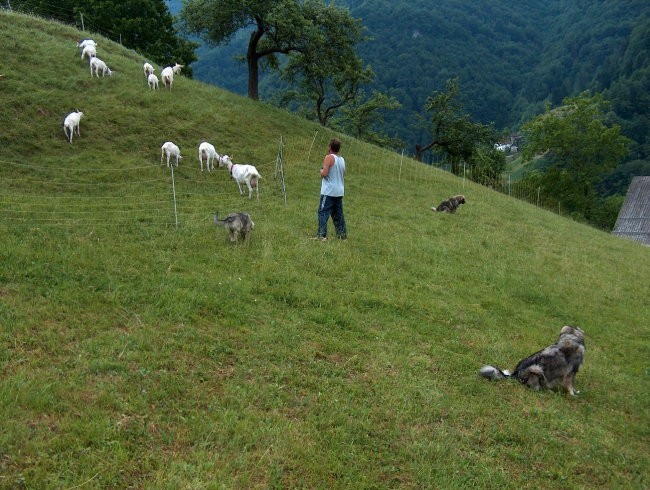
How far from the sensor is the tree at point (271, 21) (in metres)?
23.3

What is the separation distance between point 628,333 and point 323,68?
19.0m

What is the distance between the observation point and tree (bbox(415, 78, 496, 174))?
138 ft

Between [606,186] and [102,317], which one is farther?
[606,186]

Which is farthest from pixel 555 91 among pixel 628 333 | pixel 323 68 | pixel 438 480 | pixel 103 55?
pixel 438 480

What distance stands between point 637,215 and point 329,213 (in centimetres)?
3394

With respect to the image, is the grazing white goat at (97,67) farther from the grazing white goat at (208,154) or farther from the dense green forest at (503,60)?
the dense green forest at (503,60)

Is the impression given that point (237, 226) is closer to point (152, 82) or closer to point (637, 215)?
point (152, 82)

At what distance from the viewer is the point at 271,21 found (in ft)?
75.3

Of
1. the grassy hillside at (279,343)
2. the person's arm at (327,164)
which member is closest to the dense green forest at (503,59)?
the grassy hillside at (279,343)

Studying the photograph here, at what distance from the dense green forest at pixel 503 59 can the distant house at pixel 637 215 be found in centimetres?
2576

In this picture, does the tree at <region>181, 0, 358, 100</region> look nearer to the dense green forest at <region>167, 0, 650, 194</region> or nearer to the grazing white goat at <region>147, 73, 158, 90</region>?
the grazing white goat at <region>147, 73, 158, 90</region>

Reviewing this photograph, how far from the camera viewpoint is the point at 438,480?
459 cm

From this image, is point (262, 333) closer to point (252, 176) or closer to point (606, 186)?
point (252, 176)

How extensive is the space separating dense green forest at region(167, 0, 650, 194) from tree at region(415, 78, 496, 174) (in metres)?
27.4
